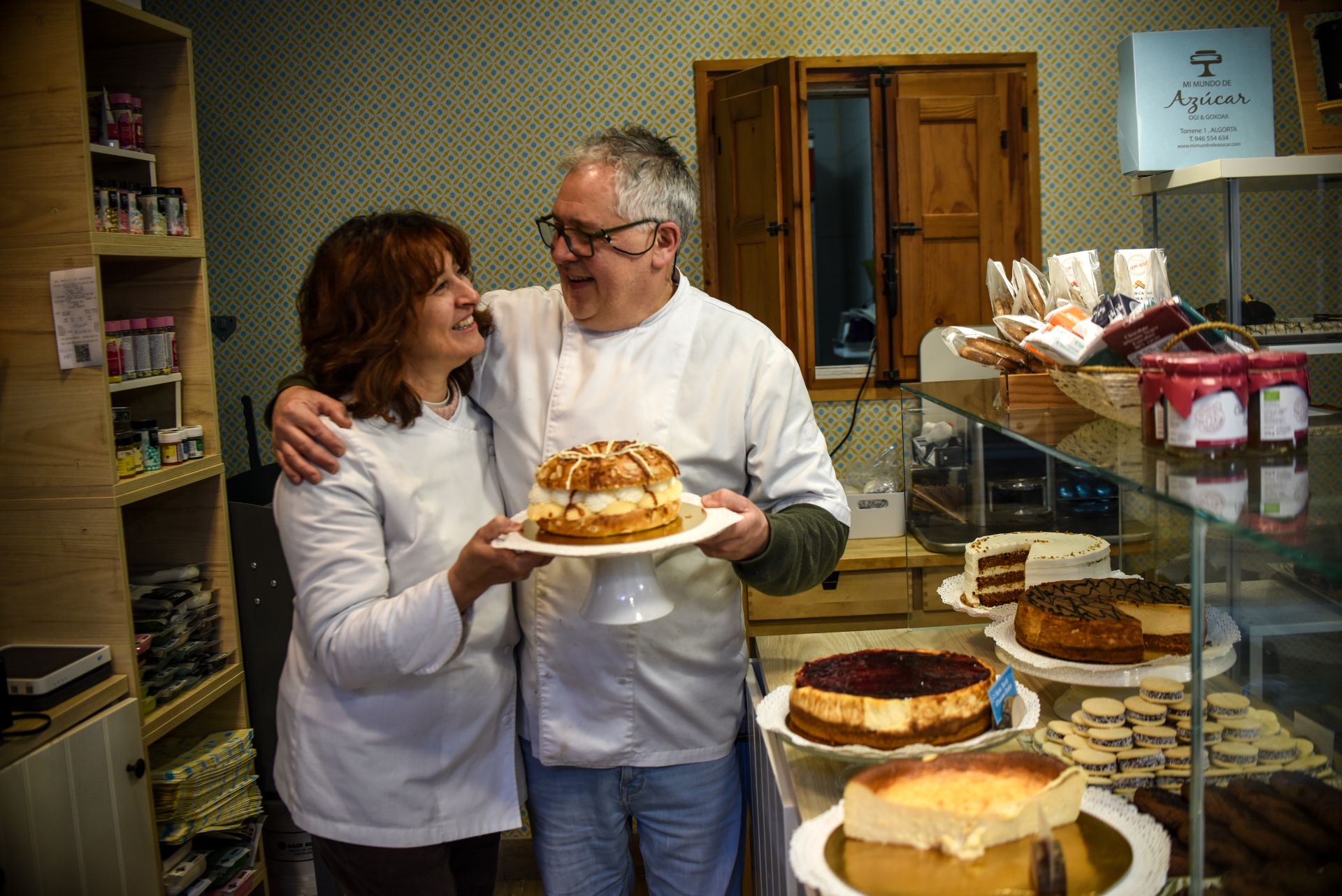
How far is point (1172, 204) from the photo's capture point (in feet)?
14.4

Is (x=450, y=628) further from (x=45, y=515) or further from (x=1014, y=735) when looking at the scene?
(x=45, y=515)

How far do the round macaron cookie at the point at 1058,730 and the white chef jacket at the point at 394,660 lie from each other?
881 mm

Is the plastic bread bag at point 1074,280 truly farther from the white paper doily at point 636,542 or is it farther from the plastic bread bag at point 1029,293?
the white paper doily at point 636,542

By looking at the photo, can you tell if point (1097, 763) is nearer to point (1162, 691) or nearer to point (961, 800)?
point (1162, 691)

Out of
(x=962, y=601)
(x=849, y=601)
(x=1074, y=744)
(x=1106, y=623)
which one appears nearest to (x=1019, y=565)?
(x=962, y=601)

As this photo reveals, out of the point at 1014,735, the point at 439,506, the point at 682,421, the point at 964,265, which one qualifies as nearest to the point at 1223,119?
the point at 964,265

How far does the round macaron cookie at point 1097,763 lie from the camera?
1.53 m

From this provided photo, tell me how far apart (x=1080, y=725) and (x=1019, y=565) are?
0.57 metres

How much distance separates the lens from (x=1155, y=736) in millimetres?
1590

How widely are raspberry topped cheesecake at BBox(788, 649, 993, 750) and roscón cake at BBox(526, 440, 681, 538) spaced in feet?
1.07

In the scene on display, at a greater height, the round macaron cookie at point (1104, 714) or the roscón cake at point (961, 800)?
the roscón cake at point (961, 800)

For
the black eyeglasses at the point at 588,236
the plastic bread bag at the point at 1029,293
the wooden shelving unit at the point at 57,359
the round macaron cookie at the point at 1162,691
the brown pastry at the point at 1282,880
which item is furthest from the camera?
the wooden shelving unit at the point at 57,359

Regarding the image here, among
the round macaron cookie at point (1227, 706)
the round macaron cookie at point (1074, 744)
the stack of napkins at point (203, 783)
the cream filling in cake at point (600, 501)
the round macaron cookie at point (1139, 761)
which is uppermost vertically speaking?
the cream filling in cake at point (600, 501)

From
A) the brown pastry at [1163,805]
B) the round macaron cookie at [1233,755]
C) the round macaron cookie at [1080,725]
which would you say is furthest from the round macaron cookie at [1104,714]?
the round macaron cookie at [1233,755]
